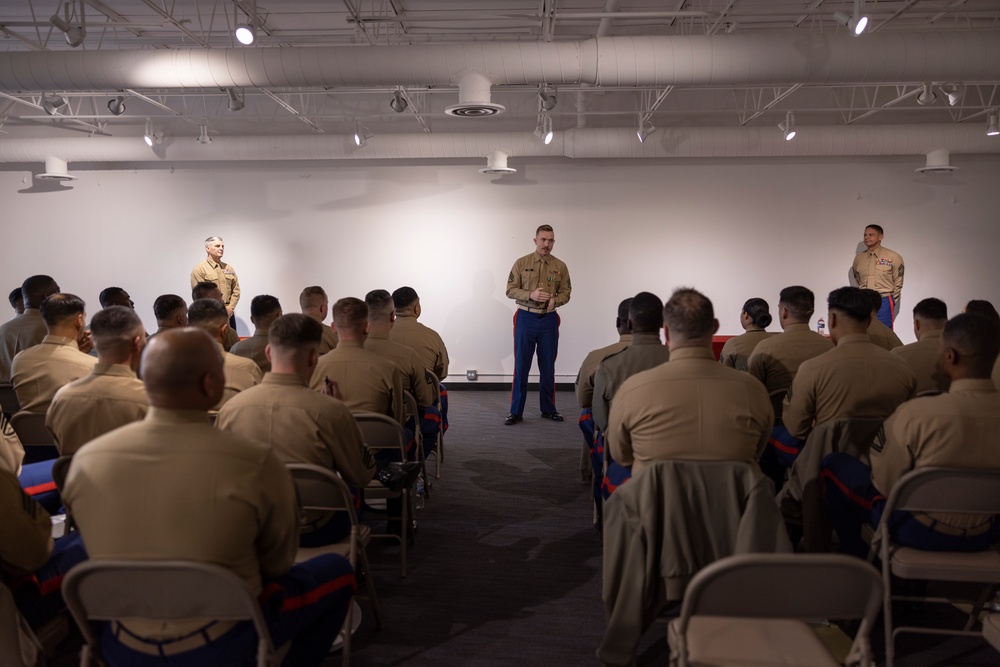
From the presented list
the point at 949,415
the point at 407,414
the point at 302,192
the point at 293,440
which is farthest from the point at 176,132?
the point at 949,415

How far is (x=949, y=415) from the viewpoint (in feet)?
7.55

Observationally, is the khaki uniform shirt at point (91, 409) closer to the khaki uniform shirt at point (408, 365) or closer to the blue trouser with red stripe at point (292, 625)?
the blue trouser with red stripe at point (292, 625)

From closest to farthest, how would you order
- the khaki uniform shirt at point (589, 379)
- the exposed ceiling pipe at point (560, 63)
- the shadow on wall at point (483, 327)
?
the khaki uniform shirt at point (589, 379) < the exposed ceiling pipe at point (560, 63) < the shadow on wall at point (483, 327)

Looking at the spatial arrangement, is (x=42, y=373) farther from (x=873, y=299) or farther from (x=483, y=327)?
(x=483, y=327)

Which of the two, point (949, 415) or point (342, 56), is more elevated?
point (342, 56)

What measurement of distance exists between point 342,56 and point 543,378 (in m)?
3.64

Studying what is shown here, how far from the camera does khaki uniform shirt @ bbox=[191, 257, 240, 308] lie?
7.96 metres

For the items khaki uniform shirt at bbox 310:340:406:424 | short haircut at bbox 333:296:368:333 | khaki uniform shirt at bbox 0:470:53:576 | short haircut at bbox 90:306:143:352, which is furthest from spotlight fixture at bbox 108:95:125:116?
khaki uniform shirt at bbox 0:470:53:576

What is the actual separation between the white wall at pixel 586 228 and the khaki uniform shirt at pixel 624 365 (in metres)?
5.84

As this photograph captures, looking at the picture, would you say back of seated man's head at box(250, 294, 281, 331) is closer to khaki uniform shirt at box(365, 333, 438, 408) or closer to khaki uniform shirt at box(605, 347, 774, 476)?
khaki uniform shirt at box(365, 333, 438, 408)

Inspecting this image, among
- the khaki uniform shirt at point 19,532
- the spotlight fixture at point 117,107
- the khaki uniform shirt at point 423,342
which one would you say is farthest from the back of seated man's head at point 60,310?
the spotlight fixture at point 117,107

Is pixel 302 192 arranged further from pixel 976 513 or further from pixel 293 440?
pixel 976 513

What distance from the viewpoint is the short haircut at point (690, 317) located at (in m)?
2.36

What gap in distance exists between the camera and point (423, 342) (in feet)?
15.8
